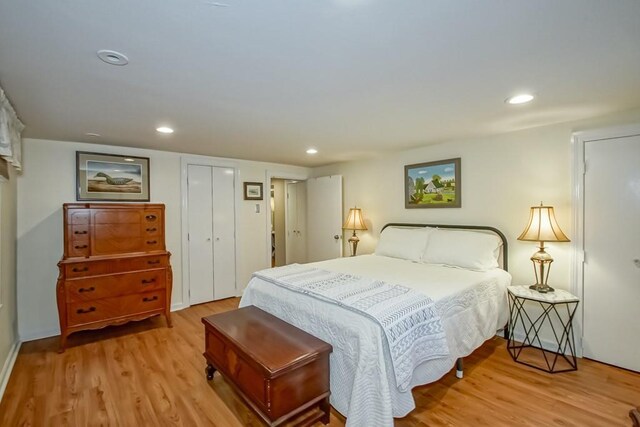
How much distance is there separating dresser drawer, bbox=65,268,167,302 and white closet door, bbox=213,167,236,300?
107cm

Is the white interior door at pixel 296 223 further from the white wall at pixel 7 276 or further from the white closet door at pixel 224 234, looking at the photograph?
the white wall at pixel 7 276

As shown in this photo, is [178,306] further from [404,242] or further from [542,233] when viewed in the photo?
[542,233]

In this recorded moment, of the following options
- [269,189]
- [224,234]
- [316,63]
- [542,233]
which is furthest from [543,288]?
[224,234]

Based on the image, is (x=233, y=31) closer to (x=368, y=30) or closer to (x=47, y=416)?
(x=368, y=30)

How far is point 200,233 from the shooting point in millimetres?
4293

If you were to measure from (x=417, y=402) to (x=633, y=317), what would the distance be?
1959mm

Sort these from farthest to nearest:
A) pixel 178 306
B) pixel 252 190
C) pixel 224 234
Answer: pixel 252 190 → pixel 224 234 → pixel 178 306

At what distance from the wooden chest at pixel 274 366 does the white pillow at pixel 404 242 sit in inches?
72.9

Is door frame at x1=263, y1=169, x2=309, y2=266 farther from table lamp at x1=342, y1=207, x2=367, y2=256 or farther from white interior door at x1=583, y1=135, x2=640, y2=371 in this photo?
white interior door at x1=583, y1=135, x2=640, y2=371

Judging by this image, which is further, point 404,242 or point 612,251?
point 404,242

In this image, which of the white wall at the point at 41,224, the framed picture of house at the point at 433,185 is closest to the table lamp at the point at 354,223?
the framed picture of house at the point at 433,185

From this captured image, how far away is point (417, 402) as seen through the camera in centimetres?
211

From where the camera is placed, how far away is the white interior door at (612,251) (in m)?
2.44

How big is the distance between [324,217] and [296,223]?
108cm
